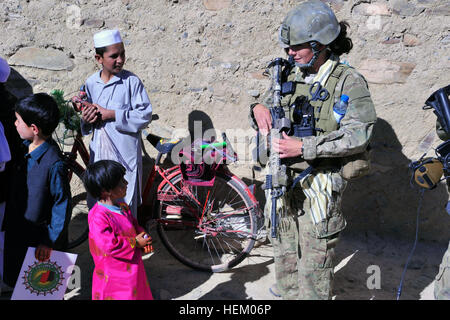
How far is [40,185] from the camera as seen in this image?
106 inches

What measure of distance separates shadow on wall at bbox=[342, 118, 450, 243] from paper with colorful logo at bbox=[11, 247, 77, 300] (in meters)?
2.40

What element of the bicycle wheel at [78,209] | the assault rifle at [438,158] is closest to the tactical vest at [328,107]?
the assault rifle at [438,158]

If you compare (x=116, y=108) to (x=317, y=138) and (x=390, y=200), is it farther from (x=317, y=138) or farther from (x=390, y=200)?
(x=390, y=200)

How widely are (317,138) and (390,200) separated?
5.49 feet

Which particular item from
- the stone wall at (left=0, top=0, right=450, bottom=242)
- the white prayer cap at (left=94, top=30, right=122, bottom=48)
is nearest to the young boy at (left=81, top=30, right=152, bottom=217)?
the white prayer cap at (left=94, top=30, right=122, bottom=48)

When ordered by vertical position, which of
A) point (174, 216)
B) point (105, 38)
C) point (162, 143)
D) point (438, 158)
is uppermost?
point (105, 38)

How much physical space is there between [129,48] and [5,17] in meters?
1.05

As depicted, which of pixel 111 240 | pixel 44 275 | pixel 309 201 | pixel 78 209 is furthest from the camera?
pixel 78 209

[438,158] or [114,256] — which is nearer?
[114,256]

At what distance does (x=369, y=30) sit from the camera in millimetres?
3703

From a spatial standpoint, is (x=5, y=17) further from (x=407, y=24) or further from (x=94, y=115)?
(x=407, y=24)

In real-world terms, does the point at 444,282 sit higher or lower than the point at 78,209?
lower

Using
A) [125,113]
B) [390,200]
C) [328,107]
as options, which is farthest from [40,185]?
[390,200]

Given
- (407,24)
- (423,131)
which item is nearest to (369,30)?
(407,24)
